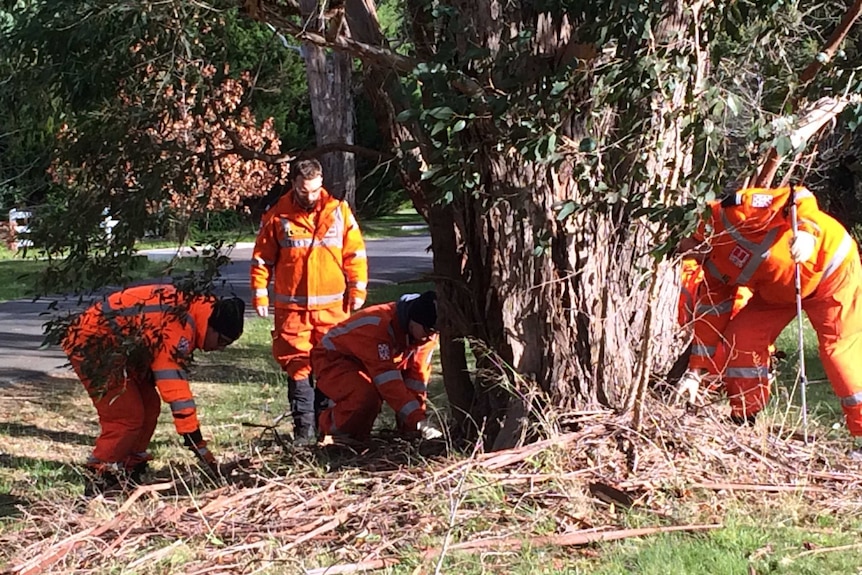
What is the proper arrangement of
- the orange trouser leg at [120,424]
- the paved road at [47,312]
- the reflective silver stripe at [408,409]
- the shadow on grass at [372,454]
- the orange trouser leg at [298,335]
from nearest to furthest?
the shadow on grass at [372,454], the reflective silver stripe at [408,409], the orange trouser leg at [120,424], the orange trouser leg at [298,335], the paved road at [47,312]

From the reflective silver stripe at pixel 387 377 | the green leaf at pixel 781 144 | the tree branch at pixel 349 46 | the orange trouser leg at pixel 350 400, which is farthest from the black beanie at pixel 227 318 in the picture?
the green leaf at pixel 781 144

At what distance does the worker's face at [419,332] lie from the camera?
6.22 metres

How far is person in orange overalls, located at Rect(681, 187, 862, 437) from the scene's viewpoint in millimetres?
5730

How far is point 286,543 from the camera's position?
4.12 m

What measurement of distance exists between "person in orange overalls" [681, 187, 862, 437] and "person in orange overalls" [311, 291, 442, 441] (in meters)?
1.65

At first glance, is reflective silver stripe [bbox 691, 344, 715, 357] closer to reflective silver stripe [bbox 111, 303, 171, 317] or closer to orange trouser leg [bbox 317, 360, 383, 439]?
orange trouser leg [bbox 317, 360, 383, 439]

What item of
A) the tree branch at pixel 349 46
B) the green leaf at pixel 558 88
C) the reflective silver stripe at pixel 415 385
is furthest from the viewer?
the reflective silver stripe at pixel 415 385

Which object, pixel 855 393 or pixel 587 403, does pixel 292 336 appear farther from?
pixel 855 393

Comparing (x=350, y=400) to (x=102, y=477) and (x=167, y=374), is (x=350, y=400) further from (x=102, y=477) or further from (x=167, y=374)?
(x=102, y=477)

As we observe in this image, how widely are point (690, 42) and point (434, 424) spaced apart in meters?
3.09

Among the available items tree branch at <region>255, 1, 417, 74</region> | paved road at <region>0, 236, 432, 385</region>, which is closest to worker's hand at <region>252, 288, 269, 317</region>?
paved road at <region>0, 236, 432, 385</region>

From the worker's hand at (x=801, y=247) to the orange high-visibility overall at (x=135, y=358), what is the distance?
324cm

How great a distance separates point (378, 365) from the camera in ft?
20.8

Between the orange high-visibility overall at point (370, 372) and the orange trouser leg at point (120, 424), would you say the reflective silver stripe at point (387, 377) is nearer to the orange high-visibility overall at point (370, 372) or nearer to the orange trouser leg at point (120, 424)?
the orange high-visibility overall at point (370, 372)
